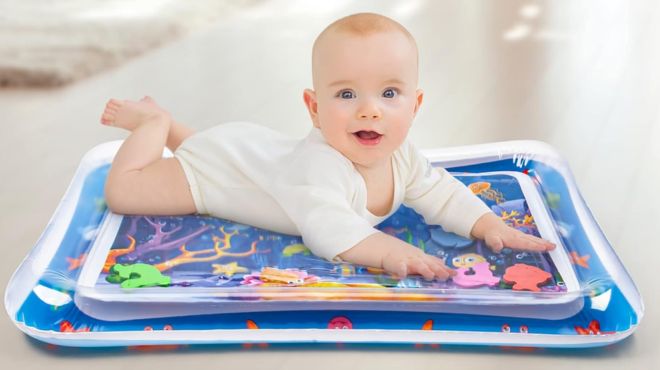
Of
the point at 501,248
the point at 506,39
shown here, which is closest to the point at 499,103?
the point at 506,39

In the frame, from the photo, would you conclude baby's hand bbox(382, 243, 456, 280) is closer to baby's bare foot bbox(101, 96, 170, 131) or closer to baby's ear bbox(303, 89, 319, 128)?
baby's ear bbox(303, 89, 319, 128)

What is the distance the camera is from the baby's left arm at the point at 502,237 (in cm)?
142

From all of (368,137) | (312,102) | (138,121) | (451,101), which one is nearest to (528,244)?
(368,137)

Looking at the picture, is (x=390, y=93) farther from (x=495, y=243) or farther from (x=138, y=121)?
(x=138, y=121)

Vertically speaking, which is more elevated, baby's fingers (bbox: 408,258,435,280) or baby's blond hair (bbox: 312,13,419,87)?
baby's blond hair (bbox: 312,13,419,87)

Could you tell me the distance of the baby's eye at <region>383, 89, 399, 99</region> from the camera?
1.40 meters

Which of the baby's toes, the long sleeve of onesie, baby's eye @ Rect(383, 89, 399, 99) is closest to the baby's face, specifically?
baby's eye @ Rect(383, 89, 399, 99)

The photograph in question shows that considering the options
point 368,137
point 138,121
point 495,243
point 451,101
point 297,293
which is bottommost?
point 297,293

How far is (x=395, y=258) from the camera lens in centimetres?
134

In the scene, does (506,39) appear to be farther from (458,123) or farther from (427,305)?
(427,305)

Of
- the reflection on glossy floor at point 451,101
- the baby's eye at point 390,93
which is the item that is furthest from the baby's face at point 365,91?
the reflection on glossy floor at point 451,101

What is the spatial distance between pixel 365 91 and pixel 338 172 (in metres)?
0.13

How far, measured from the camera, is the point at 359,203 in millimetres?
1458

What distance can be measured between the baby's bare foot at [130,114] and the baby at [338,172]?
0.15 feet
